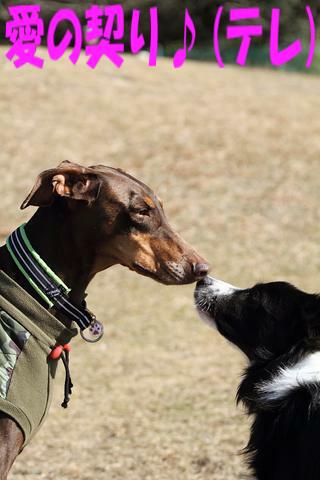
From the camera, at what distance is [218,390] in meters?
6.64

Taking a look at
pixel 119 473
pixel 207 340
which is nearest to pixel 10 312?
pixel 119 473

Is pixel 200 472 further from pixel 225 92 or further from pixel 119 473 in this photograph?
pixel 225 92

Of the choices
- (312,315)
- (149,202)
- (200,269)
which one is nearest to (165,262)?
(200,269)

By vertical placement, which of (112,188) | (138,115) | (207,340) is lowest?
(207,340)

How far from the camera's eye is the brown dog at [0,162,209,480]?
3346mm

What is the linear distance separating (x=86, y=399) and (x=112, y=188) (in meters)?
3.34

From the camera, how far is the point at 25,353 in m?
3.22

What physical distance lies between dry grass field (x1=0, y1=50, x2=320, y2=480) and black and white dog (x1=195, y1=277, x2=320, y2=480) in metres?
1.30

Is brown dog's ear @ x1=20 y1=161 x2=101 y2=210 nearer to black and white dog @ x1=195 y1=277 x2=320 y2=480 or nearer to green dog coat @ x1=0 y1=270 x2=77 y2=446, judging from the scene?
green dog coat @ x1=0 y1=270 x2=77 y2=446

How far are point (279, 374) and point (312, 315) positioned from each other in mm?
303

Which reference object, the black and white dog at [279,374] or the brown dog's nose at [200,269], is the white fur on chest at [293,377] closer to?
the black and white dog at [279,374]

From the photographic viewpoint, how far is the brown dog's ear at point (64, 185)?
329 cm

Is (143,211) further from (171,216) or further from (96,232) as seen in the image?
(171,216)

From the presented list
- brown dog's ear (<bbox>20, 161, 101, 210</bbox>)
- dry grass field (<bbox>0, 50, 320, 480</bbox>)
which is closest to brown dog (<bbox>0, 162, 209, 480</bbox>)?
brown dog's ear (<bbox>20, 161, 101, 210</bbox>)
